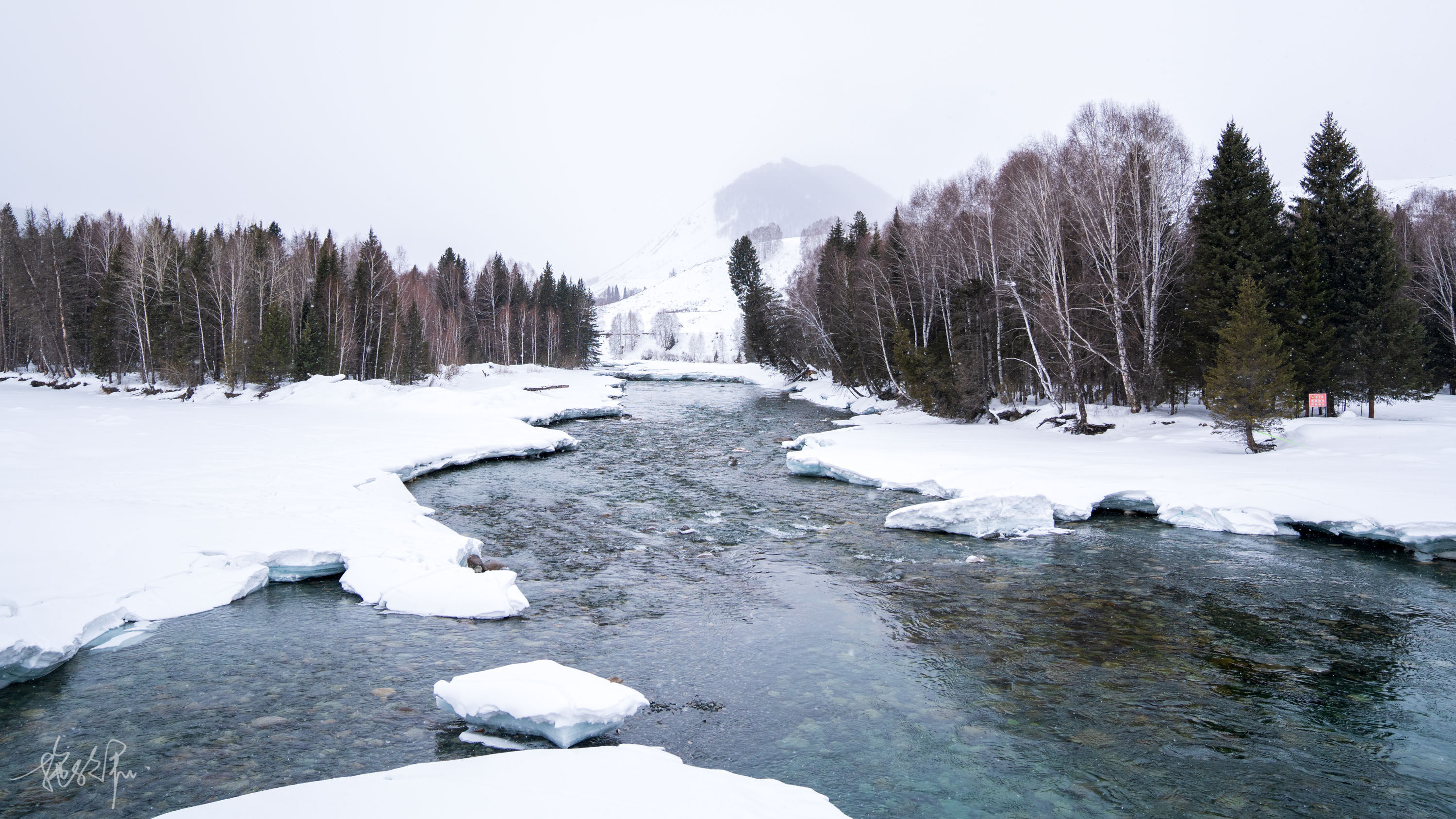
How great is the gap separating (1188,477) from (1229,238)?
13258 millimetres

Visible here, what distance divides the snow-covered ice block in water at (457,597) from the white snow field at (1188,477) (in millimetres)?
8442

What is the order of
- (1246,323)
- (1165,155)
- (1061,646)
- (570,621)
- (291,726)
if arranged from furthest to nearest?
(1165,155) < (1246,323) < (570,621) < (1061,646) < (291,726)

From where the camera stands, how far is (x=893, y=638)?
8.88m

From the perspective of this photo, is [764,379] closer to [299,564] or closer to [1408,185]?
[299,564]

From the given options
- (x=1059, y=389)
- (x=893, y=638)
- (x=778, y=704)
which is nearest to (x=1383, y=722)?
(x=893, y=638)

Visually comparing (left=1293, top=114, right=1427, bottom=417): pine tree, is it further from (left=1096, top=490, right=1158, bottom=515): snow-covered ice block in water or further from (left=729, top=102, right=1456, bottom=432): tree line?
(left=1096, top=490, right=1158, bottom=515): snow-covered ice block in water

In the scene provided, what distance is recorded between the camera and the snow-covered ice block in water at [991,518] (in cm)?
1398

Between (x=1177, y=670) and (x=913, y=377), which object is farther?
(x=913, y=377)

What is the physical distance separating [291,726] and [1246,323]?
862 inches

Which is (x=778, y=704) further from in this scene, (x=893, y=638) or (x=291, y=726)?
(x=291, y=726)

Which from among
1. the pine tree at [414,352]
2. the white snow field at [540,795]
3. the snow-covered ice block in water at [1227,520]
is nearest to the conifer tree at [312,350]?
the pine tree at [414,352]

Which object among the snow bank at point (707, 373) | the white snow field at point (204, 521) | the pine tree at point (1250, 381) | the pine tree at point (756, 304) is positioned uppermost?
the pine tree at point (756, 304)

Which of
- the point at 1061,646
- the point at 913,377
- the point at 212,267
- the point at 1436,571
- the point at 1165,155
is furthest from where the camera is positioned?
the point at 212,267

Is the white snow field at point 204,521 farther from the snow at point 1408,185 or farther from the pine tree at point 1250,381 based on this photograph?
the snow at point 1408,185
